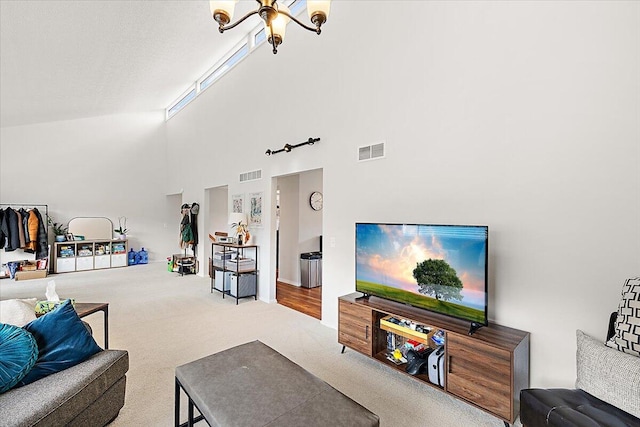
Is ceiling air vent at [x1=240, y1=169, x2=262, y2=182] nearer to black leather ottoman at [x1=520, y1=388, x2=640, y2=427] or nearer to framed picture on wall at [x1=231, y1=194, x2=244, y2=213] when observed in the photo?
framed picture on wall at [x1=231, y1=194, x2=244, y2=213]

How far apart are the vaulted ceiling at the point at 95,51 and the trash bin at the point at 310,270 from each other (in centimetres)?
436

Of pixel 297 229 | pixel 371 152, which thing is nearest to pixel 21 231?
pixel 297 229

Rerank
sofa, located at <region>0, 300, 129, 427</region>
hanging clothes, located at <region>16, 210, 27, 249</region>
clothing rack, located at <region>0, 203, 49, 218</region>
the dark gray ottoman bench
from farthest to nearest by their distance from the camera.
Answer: clothing rack, located at <region>0, 203, 49, 218</region>
hanging clothes, located at <region>16, 210, 27, 249</region>
sofa, located at <region>0, 300, 129, 427</region>
the dark gray ottoman bench

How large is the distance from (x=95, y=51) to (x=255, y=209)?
324cm

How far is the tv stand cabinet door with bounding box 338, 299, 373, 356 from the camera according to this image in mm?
2850

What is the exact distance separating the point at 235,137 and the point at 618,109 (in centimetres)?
541

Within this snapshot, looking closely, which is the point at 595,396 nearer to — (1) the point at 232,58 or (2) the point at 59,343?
(2) the point at 59,343

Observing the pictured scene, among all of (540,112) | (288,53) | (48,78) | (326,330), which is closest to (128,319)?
(326,330)

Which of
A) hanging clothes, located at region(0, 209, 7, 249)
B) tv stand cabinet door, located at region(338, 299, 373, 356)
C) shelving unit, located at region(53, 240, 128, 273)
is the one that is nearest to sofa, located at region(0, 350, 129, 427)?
tv stand cabinet door, located at region(338, 299, 373, 356)

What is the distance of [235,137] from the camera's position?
19.3 ft

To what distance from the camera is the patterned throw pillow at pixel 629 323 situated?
1564mm

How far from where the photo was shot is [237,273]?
16.2ft

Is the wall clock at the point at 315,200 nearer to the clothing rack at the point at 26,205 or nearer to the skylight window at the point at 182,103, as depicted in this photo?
the skylight window at the point at 182,103

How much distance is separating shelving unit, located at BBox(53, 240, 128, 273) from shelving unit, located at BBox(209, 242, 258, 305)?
14.4ft
